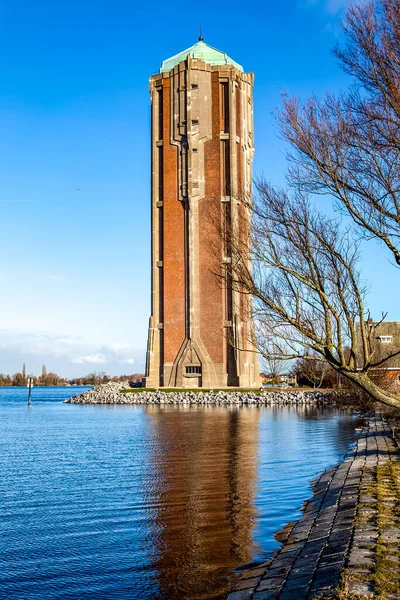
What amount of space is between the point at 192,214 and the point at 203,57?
57.1 feet

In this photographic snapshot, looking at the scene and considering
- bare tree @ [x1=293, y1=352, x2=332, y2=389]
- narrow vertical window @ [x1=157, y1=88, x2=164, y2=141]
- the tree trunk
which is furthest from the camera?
narrow vertical window @ [x1=157, y1=88, x2=164, y2=141]

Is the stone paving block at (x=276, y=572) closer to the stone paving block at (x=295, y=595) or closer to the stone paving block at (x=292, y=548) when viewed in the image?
the stone paving block at (x=292, y=548)

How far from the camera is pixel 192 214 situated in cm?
6034

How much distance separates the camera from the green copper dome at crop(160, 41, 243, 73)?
6612 cm

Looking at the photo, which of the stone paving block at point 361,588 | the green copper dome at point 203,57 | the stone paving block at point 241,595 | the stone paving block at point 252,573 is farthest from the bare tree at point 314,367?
the green copper dome at point 203,57

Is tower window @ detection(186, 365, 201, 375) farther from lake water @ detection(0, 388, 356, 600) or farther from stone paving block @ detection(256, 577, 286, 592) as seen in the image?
stone paving block @ detection(256, 577, 286, 592)

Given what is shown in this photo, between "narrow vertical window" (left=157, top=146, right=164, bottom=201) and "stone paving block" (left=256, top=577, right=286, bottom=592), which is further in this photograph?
"narrow vertical window" (left=157, top=146, right=164, bottom=201)

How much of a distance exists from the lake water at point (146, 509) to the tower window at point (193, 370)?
33.8m

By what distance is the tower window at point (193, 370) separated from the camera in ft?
196

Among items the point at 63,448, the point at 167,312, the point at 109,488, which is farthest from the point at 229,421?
the point at 167,312

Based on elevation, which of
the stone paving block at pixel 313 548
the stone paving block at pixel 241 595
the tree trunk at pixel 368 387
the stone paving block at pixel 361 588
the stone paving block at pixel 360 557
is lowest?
the stone paving block at pixel 241 595

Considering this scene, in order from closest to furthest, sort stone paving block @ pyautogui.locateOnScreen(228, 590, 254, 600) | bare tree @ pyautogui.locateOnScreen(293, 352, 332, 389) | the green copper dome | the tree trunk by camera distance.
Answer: stone paving block @ pyautogui.locateOnScreen(228, 590, 254, 600)
the tree trunk
bare tree @ pyautogui.locateOnScreen(293, 352, 332, 389)
the green copper dome

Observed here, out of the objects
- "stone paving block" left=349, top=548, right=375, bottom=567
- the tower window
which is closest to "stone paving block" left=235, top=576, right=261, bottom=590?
"stone paving block" left=349, top=548, right=375, bottom=567

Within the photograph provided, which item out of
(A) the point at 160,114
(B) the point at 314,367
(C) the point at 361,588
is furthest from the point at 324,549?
(A) the point at 160,114
